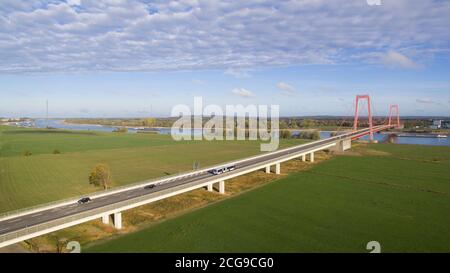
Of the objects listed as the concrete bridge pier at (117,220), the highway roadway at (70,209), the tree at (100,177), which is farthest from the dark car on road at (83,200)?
the tree at (100,177)

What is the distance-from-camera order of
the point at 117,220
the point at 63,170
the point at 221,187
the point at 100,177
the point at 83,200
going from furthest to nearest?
the point at 63,170
the point at 100,177
the point at 221,187
the point at 83,200
the point at 117,220

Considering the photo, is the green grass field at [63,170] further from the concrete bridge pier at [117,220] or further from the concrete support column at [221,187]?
the concrete support column at [221,187]

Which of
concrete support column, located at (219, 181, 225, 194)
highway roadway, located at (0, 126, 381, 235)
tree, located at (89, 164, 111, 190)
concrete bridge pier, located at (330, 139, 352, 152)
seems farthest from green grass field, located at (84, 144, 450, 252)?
concrete bridge pier, located at (330, 139, 352, 152)

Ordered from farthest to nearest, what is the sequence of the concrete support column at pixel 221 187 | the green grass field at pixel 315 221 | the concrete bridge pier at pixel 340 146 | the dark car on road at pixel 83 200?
the concrete bridge pier at pixel 340 146 < the concrete support column at pixel 221 187 < the dark car on road at pixel 83 200 < the green grass field at pixel 315 221

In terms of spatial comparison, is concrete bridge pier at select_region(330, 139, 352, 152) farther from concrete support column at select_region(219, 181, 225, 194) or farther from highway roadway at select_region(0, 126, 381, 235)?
highway roadway at select_region(0, 126, 381, 235)

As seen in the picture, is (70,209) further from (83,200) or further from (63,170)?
(63,170)

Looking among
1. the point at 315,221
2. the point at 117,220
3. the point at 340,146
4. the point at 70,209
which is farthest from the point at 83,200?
the point at 340,146

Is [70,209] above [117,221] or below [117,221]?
above
